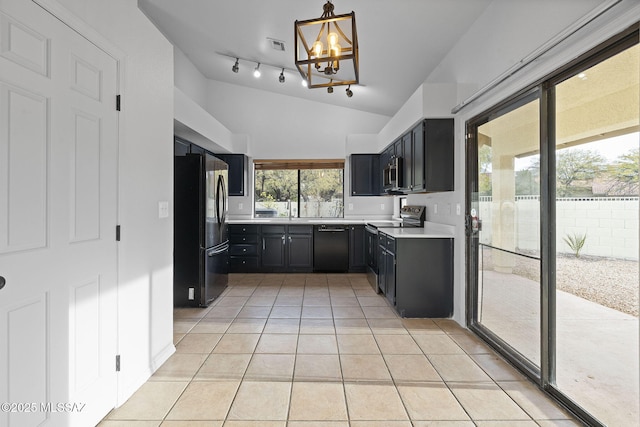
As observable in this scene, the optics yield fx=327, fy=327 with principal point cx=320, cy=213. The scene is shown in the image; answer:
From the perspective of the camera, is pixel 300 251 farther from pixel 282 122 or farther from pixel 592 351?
pixel 592 351

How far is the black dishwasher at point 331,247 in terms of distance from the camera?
A: 546 centimetres

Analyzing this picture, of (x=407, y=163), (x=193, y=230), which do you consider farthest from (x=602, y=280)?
(x=193, y=230)

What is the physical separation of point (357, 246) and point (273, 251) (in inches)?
55.4

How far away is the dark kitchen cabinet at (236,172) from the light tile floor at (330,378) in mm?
2707

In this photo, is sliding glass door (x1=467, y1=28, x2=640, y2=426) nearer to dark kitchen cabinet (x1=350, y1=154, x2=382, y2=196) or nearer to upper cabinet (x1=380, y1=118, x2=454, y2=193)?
upper cabinet (x1=380, y1=118, x2=454, y2=193)

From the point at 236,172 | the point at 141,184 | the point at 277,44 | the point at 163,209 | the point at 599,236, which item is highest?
the point at 277,44

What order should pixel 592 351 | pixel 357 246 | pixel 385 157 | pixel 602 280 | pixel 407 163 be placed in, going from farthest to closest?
1. pixel 357 246
2. pixel 385 157
3. pixel 407 163
4. pixel 592 351
5. pixel 602 280

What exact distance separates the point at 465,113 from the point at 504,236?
4.13ft

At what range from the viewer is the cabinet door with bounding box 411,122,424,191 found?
3.41 metres

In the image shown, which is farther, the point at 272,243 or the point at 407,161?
the point at 272,243

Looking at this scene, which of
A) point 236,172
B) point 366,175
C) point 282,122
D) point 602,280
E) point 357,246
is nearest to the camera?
point 602,280

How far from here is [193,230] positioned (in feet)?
12.0

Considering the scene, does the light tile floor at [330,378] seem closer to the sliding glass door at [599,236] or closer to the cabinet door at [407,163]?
the sliding glass door at [599,236]

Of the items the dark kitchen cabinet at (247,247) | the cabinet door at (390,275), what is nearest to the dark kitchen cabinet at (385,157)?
the cabinet door at (390,275)
